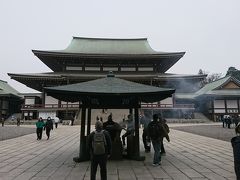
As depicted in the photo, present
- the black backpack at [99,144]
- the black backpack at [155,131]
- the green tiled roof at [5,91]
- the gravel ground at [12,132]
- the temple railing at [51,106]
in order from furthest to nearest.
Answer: the green tiled roof at [5,91] < the temple railing at [51,106] < the gravel ground at [12,132] < the black backpack at [155,131] < the black backpack at [99,144]

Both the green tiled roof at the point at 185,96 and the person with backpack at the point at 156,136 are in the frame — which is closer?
the person with backpack at the point at 156,136

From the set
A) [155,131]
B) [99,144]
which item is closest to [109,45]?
[155,131]

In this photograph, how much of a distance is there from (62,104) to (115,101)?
28.4 metres

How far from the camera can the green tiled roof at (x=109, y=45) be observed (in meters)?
44.6

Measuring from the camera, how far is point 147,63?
131 feet

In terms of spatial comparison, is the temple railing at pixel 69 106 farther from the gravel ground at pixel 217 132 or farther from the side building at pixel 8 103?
the gravel ground at pixel 217 132

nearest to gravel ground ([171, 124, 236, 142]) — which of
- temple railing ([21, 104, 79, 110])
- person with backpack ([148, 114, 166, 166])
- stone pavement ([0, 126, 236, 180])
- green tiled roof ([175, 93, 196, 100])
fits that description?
stone pavement ([0, 126, 236, 180])

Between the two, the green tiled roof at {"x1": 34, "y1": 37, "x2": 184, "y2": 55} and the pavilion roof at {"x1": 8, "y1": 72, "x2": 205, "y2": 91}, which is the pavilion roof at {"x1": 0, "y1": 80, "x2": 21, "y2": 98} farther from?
the green tiled roof at {"x1": 34, "y1": 37, "x2": 184, "y2": 55}

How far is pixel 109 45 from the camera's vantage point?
4831 cm

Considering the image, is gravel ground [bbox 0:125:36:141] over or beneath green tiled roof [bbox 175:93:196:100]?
beneath

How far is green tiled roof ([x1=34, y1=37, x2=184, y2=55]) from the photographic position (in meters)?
44.6

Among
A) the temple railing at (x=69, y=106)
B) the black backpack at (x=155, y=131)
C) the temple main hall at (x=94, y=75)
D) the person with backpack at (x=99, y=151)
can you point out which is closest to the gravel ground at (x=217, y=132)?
the black backpack at (x=155, y=131)

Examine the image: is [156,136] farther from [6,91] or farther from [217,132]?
[6,91]

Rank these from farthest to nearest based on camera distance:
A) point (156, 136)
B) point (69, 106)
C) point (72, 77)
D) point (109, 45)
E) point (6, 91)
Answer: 1. point (109, 45)
2. point (6, 91)
3. point (69, 106)
4. point (72, 77)
5. point (156, 136)
